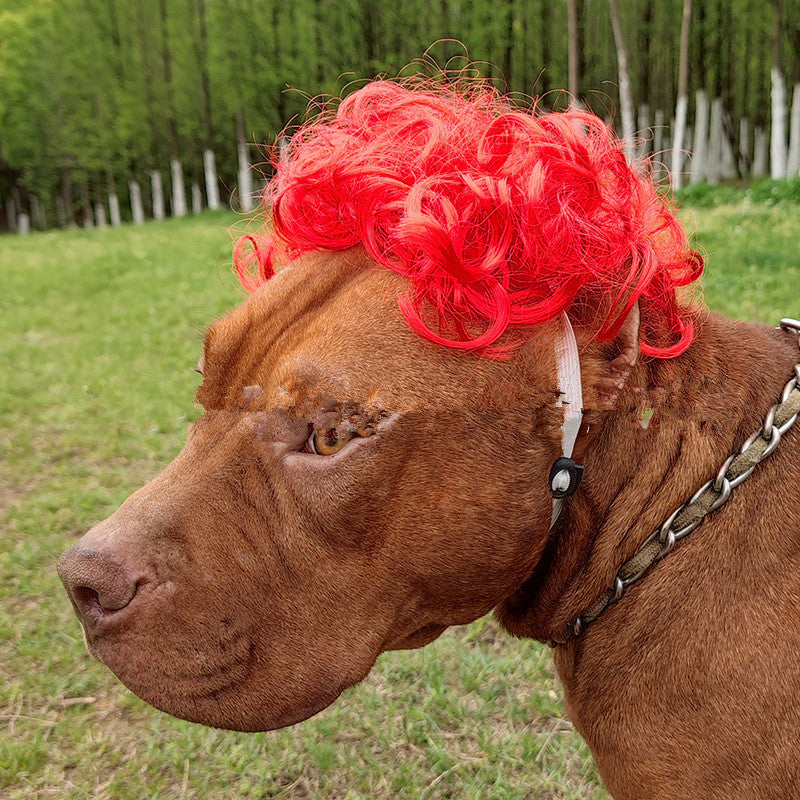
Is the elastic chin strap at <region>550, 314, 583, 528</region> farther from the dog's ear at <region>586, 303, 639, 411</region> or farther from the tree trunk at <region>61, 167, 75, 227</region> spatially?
the tree trunk at <region>61, 167, 75, 227</region>

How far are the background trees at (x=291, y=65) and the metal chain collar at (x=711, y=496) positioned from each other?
78.5 feet

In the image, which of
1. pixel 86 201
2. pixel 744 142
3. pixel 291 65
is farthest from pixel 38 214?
pixel 744 142

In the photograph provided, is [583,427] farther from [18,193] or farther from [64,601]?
[18,193]

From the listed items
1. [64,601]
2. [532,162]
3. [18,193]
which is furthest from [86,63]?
[532,162]

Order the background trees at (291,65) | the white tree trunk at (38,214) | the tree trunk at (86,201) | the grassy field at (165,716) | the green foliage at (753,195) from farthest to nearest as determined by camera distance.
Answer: the white tree trunk at (38,214) < the tree trunk at (86,201) < the background trees at (291,65) < the green foliage at (753,195) < the grassy field at (165,716)

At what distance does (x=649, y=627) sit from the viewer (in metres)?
1.88

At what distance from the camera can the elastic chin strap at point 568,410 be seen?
1.81 meters

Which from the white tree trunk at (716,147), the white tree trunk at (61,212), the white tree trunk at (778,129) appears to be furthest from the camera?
the white tree trunk at (61,212)

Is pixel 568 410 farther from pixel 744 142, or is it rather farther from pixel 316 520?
pixel 744 142

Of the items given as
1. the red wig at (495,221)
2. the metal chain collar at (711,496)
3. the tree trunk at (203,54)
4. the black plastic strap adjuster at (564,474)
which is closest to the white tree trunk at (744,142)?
the tree trunk at (203,54)

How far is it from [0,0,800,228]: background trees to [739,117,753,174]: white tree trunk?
0.16 meters

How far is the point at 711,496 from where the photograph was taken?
187 cm

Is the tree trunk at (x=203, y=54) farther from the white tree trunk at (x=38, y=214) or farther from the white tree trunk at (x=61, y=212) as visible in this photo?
the white tree trunk at (x=38, y=214)

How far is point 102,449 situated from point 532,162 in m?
5.19
